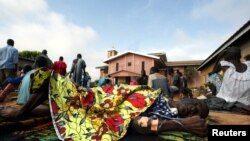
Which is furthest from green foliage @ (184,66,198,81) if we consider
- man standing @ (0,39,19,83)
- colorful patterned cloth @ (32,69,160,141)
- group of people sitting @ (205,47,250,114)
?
colorful patterned cloth @ (32,69,160,141)

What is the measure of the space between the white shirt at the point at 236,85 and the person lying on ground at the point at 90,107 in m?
1.42

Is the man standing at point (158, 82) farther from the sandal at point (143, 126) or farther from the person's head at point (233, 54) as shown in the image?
the sandal at point (143, 126)

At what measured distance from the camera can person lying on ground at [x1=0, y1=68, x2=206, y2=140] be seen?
7.87ft

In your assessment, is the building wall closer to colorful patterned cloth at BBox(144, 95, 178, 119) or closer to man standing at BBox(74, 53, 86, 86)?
man standing at BBox(74, 53, 86, 86)

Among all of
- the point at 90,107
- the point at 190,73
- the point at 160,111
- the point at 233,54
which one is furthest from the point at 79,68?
the point at 190,73

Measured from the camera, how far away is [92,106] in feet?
8.80

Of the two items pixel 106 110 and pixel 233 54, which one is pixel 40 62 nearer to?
pixel 106 110

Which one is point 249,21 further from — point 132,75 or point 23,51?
point 23,51

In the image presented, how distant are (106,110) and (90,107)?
0.18 metres

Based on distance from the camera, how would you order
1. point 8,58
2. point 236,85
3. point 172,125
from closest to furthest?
1. point 172,125
2. point 236,85
3. point 8,58

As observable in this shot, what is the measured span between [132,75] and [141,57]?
7.45 feet

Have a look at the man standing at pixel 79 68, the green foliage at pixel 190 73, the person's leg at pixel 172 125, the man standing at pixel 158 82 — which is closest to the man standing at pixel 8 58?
the man standing at pixel 79 68

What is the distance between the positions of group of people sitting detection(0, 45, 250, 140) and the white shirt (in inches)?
48.6

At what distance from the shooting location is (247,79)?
356cm
